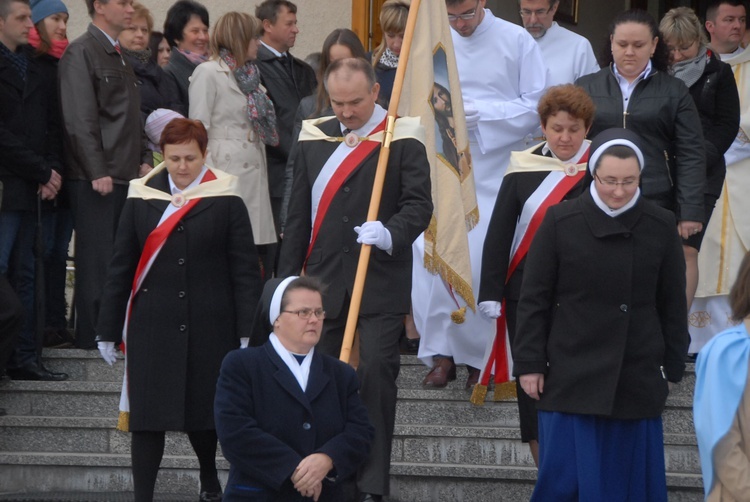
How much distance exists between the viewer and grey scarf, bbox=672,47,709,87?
8.35 meters

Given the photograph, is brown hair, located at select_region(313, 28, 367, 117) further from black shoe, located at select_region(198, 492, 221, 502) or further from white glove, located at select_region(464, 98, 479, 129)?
black shoe, located at select_region(198, 492, 221, 502)

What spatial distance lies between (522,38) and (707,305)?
206 centimetres

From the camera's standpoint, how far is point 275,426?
17.7 feet

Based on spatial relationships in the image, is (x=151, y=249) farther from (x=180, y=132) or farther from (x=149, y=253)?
(x=180, y=132)

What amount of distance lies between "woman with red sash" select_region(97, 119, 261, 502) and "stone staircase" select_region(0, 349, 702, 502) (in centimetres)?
83

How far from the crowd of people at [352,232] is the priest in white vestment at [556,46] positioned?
0.01m

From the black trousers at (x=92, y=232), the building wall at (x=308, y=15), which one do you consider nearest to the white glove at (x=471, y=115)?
the black trousers at (x=92, y=232)

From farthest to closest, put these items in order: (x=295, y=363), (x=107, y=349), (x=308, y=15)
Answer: (x=308, y=15) → (x=107, y=349) → (x=295, y=363)

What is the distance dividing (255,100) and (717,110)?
271 centimetres

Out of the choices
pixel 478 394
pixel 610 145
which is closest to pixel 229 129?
pixel 478 394

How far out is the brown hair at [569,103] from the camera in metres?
6.82

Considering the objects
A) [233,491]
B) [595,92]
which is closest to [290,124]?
[595,92]

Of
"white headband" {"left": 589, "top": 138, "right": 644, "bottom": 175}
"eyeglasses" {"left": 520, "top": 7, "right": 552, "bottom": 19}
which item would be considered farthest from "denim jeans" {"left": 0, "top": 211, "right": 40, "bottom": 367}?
"white headband" {"left": 589, "top": 138, "right": 644, "bottom": 175}

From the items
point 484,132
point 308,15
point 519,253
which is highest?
point 308,15
